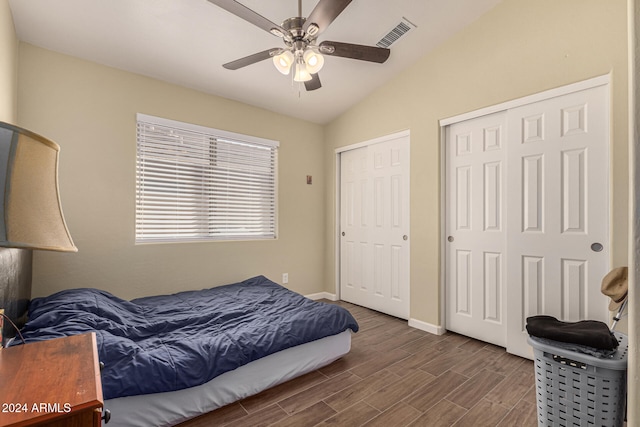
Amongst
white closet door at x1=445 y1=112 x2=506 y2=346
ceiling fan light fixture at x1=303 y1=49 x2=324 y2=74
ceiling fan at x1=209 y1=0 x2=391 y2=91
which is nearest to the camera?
ceiling fan at x1=209 y1=0 x2=391 y2=91

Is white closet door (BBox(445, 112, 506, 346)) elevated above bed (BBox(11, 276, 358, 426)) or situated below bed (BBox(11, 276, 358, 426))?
above

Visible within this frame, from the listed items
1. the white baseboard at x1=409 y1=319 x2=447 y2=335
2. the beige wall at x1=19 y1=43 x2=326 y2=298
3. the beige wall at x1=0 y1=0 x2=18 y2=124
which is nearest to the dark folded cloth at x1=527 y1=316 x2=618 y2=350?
the white baseboard at x1=409 y1=319 x2=447 y2=335

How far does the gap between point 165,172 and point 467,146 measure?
10.2 feet

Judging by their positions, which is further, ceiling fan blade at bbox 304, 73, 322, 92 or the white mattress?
ceiling fan blade at bbox 304, 73, 322, 92

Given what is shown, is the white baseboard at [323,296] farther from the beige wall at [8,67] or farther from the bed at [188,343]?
the beige wall at [8,67]

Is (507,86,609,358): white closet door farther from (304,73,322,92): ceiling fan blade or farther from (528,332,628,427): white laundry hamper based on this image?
(304,73,322,92): ceiling fan blade

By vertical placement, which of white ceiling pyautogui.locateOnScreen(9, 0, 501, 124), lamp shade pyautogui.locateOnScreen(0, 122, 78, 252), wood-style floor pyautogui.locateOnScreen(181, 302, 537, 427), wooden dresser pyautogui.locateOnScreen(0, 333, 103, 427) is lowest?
wood-style floor pyautogui.locateOnScreen(181, 302, 537, 427)

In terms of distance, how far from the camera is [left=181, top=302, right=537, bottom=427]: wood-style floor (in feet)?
5.73

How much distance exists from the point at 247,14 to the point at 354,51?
797 millimetres

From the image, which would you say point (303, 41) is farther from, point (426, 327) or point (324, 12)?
point (426, 327)

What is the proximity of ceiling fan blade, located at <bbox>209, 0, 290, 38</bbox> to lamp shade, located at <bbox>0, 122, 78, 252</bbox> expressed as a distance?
1.35 metres

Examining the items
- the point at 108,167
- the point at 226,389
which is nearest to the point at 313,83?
the point at 108,167

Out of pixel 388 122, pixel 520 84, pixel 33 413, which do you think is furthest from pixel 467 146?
pixel 33 413

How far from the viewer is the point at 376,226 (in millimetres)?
3729
